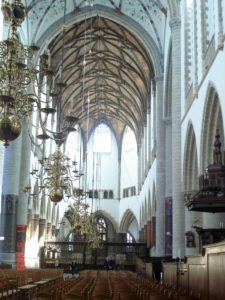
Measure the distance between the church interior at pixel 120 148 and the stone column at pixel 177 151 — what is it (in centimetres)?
5

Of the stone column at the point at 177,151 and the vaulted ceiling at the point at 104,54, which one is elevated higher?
the vaulted ceiling at the point at 104,54

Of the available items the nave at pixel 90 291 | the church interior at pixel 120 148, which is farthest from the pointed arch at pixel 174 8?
the nave at pixel 90 291

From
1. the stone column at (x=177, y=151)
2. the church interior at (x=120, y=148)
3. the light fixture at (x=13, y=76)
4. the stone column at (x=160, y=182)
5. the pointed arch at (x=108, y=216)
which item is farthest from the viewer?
the pointed arch at (x=108, y=216)

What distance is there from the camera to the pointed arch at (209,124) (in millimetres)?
14453

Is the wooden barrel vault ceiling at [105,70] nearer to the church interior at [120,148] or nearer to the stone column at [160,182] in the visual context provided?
the church interior at [120,148]

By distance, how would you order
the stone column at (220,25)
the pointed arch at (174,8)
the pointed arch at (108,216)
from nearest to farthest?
1. the stone column at (220,25)
2. the pointed arch at (174,8)
3. the pointed arch at (108,216)

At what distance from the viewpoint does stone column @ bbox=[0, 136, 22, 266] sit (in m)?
23.0

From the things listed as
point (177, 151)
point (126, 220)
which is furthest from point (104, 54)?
point (177, 151)

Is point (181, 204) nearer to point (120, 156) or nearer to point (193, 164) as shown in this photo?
point (193, 164)

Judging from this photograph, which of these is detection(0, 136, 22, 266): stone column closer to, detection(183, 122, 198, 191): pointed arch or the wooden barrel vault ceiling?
the wooden barrel vault ceiling

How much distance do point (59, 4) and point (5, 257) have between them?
45.7 feet

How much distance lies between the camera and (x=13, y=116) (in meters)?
8.24

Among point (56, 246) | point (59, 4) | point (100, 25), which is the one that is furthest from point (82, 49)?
point (56, 246)

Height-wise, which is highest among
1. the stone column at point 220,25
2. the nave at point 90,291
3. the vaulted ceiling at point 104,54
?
the vaulted ceiling at point 104,54
